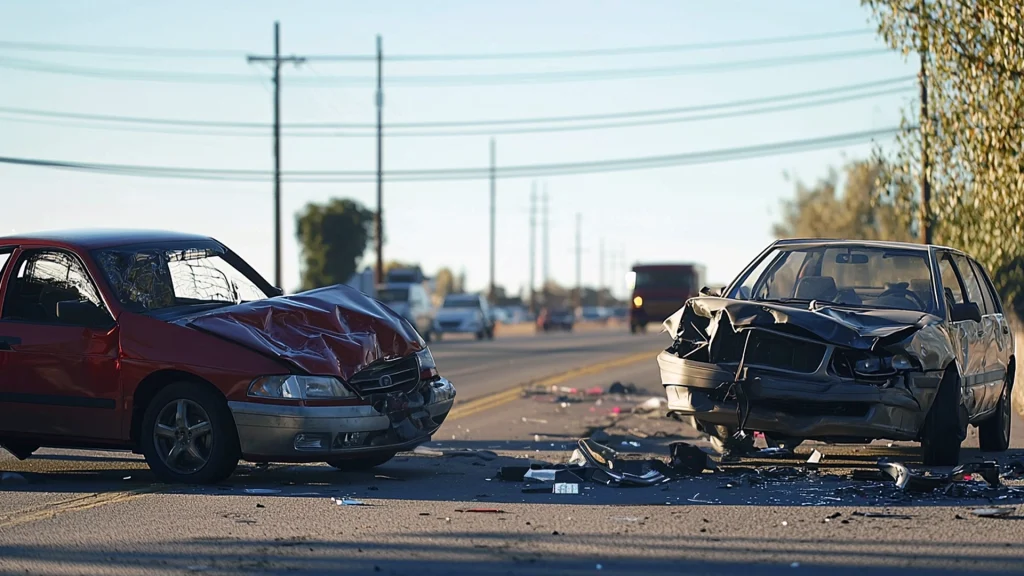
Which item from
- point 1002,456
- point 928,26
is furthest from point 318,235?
point 1002,456

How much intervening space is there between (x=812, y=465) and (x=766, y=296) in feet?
5.02

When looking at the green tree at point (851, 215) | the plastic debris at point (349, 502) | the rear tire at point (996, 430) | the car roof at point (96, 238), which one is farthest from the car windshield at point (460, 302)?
the plastic debris at point (349, 502)

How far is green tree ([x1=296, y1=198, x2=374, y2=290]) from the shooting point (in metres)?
79.2

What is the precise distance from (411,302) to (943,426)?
34.7 metres

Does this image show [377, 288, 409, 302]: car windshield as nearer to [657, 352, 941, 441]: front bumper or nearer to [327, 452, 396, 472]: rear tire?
[327, 452, 396, 472]: rear tire

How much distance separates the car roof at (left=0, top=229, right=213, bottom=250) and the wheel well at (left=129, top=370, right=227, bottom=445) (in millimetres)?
1286

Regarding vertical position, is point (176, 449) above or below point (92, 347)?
below

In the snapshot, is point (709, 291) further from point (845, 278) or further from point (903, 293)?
point (903, 293)

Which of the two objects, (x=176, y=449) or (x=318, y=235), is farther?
(x=318, y=235)

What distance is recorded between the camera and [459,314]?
48.9 meters

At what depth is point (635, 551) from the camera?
6.32 metres

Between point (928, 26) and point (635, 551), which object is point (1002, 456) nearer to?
point (635, 551)

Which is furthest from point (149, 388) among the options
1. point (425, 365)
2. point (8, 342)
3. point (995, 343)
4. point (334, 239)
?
point (334, 239)

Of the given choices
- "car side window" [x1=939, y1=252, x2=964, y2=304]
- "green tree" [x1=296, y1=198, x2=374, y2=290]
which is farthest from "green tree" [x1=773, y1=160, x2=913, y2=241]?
"car side window" [x1=939, y1=252, x2=964, y2=304]
